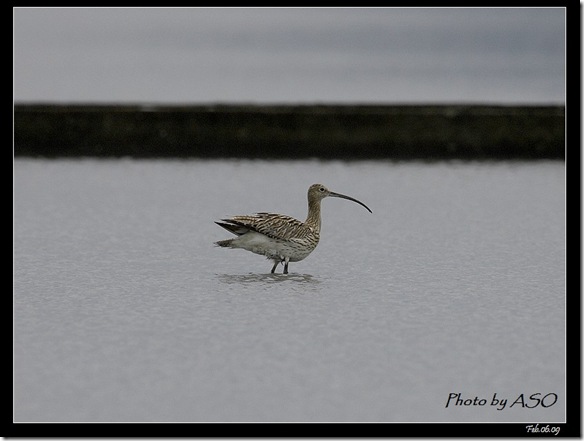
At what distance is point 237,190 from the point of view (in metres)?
12.5

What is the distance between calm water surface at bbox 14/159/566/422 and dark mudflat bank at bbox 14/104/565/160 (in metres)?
2.11

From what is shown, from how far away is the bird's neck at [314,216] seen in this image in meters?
8.98

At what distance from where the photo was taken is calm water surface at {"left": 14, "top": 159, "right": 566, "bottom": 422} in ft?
17.9

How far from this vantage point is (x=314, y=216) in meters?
9.09

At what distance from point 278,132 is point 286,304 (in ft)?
26.4

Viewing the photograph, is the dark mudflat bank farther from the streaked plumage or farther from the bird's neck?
the streaked plumage

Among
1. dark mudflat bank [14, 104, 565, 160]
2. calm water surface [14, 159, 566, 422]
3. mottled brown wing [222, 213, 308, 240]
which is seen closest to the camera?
calm water surface [14, 159, 566, 422]

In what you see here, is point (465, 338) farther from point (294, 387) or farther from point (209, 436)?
point (209, 436)

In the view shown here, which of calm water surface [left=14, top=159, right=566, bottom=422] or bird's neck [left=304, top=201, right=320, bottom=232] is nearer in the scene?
calm water surface [left=14, top=159, right=566, bottom=422]

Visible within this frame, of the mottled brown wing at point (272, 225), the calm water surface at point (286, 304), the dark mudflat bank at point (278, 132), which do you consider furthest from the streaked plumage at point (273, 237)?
the dark mudflat bank at point (278, 132)

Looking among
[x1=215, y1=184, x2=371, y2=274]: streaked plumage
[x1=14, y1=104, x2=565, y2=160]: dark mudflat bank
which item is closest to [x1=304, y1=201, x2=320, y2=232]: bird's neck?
[x1=215, y1=184, x2=371, y2=274]: streaked plumage
